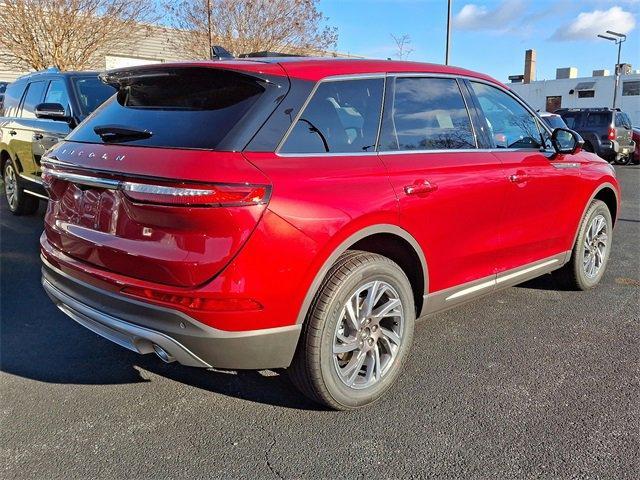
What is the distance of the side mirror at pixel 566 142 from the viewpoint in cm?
436

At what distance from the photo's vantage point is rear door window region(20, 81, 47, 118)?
24.0ft

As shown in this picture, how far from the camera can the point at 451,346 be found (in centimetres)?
380

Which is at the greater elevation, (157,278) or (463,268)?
(157,278)

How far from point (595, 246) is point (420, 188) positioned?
2.72 metres

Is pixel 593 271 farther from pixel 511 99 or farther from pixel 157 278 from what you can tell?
pixel 157 278

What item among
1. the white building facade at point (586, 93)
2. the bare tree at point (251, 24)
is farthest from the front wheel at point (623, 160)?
the white building facade at point (586, 93)

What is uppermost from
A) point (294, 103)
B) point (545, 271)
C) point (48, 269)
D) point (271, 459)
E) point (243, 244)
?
point (294, 103)

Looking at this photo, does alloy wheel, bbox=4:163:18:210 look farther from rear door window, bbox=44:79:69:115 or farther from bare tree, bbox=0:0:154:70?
bare tree, bbox=0:0:154:70

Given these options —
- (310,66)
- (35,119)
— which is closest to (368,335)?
(310,66)

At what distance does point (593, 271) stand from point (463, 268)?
2.17 meters

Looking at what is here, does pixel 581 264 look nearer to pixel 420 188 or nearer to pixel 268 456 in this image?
pixel 420 188

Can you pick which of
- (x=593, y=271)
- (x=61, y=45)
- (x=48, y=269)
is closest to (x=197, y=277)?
(x=48, y=269)

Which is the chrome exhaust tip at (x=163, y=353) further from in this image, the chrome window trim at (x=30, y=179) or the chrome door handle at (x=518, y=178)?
the chrome window trim at (x=30, y=179)

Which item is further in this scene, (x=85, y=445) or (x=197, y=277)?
(x=85, y=445)
